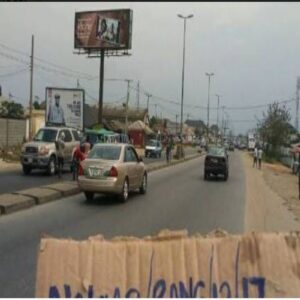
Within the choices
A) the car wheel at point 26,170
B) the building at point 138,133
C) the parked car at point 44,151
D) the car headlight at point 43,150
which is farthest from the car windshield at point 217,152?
the building at point 138,133

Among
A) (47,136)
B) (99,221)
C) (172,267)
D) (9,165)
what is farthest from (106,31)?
(172,267)

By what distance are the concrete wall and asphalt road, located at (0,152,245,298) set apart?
80.4 feet

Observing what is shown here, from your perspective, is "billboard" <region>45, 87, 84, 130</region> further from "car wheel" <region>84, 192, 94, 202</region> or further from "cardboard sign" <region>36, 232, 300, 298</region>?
"cardboard sign" <region>36, 232, 300, 298</region>

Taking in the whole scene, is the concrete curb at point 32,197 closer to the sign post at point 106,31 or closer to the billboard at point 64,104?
the billboard at point 64,104

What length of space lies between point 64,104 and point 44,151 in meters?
14.5

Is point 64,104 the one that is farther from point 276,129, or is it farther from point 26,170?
point 276,129


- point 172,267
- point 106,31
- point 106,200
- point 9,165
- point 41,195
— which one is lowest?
point 9,165

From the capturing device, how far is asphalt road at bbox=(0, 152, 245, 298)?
8.41m

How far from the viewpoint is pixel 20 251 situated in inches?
374

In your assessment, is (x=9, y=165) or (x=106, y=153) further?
(x=9, y=165)

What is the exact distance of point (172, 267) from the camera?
151 inches

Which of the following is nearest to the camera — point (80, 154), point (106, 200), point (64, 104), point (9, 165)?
point (106, 200)

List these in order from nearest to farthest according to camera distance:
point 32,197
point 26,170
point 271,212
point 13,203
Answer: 1. point 13,203
2. point 32,197
3. point 271,212
4. point 26,170

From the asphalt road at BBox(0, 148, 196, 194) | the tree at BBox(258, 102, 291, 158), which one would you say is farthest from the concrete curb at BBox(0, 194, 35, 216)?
the tree at BBox(258, 102, 291, 158)
